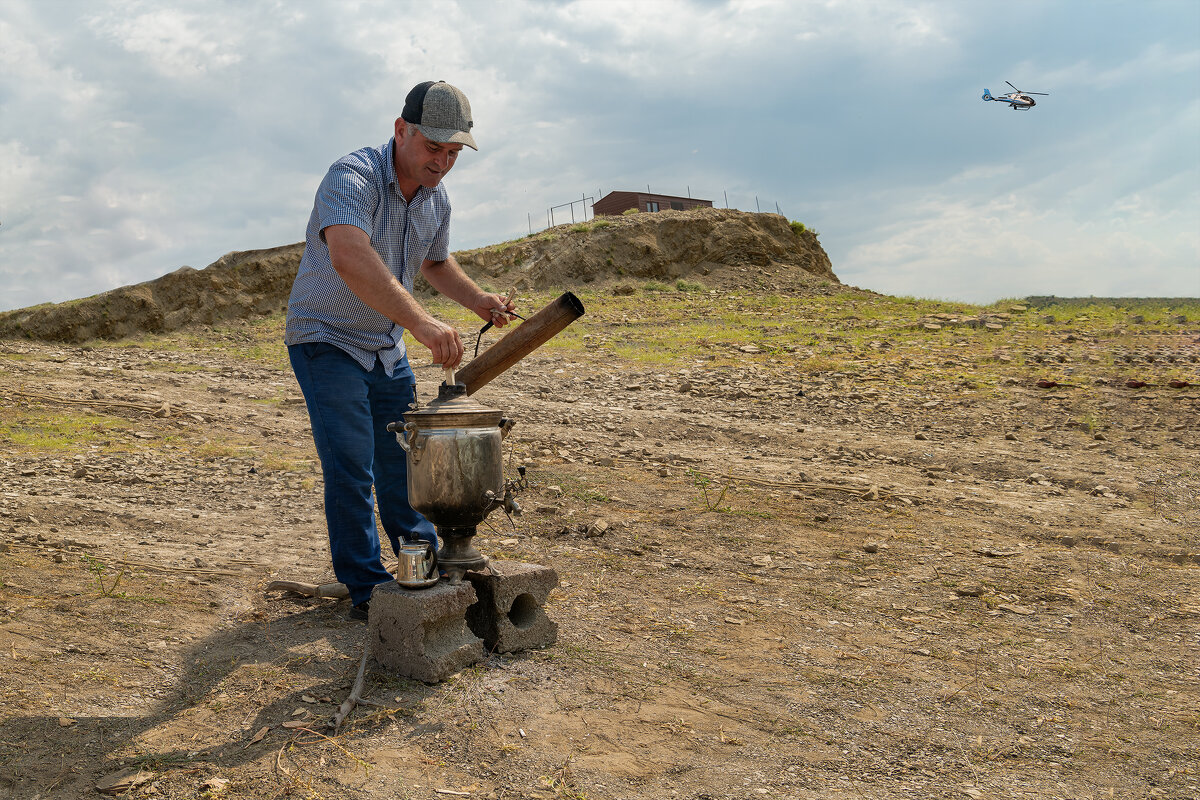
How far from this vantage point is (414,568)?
3.19m

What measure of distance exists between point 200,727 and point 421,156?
2329 mm

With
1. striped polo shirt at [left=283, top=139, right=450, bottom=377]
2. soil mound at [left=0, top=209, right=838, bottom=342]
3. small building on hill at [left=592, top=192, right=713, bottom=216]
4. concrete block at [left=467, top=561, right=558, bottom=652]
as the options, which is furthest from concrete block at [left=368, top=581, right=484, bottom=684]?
small building on hill at [left=592, top=192, right=713, bottom=216]

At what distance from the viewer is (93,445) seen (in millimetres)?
7418

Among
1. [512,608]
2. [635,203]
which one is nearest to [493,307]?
[512,608]

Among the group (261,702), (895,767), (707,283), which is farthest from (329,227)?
(707,283)

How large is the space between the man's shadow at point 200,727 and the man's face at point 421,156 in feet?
6.75

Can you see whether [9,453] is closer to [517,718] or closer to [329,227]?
[329,227]

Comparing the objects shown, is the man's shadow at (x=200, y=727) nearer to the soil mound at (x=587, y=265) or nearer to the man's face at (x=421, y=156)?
the man's face at (x=421, y=156)

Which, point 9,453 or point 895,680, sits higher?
point 9,453

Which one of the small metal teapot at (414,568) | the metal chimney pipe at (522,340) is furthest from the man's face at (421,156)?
the small metal teapot at (414,568)

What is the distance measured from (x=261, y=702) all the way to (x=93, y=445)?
18.1 feet

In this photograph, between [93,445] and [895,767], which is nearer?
[895,767]

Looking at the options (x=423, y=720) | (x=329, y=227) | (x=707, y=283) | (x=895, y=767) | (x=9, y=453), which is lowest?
(x=895, y=767)

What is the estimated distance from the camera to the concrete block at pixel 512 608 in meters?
3.49
